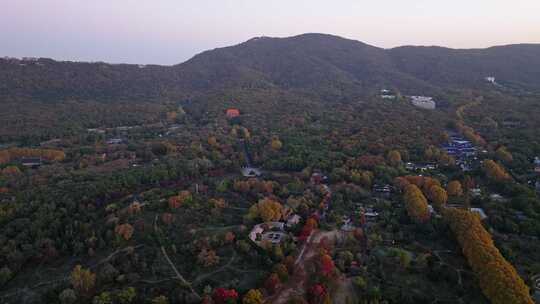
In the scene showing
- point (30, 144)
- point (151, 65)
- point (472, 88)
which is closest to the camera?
point (30, 144)

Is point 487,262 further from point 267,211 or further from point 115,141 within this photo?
point 115,141

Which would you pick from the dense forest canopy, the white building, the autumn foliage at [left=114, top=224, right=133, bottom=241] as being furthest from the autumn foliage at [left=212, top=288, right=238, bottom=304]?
the white building

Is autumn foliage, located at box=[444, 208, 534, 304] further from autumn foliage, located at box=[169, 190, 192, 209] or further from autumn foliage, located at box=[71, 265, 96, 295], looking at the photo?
autumn foliage, located at box=[71, 265, 96, 295]

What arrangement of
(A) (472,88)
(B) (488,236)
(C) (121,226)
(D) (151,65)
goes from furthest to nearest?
(D) (151,65) < (A) (472,88) < (C) (121,226) < (B) (488,236)

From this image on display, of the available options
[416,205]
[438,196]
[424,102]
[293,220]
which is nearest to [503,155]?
[438,196]

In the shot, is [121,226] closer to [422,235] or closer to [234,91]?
[422,235]

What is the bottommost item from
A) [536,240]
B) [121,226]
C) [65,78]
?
[536,240]

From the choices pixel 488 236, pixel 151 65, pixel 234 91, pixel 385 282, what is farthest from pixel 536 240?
pixel 151 65
